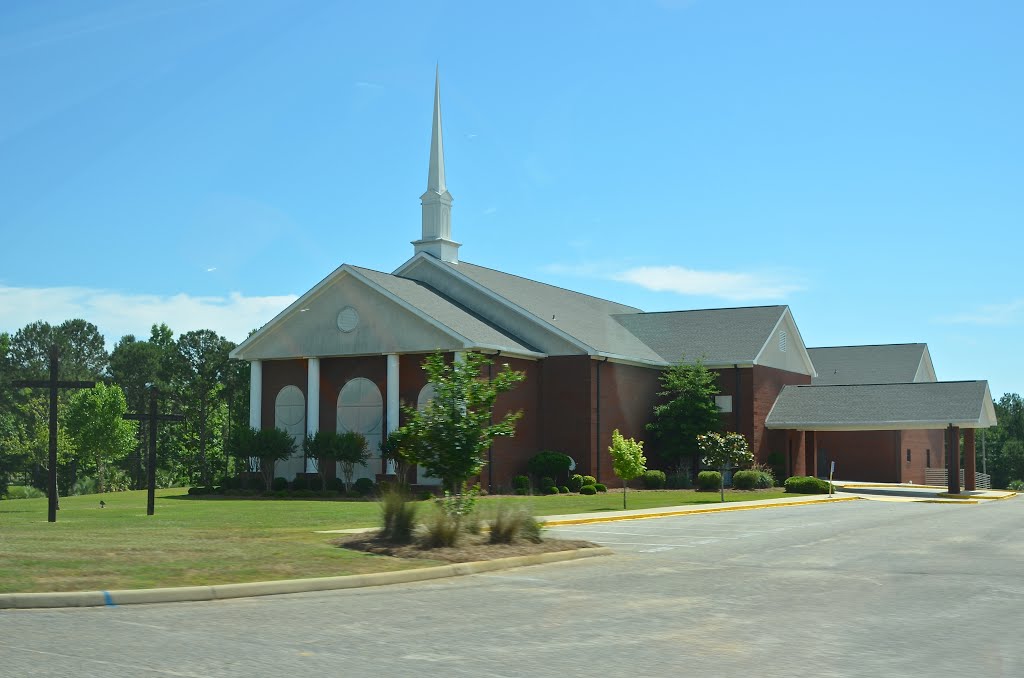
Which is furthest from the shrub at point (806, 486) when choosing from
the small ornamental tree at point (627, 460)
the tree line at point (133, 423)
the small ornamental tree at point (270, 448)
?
the tree line at point (133, 423)

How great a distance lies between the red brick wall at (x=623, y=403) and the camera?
4506 cm

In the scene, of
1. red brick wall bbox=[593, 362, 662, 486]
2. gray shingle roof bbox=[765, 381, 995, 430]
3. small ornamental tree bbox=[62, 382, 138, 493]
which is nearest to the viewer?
red brick wall bbox=[593, 362, 662, 486]

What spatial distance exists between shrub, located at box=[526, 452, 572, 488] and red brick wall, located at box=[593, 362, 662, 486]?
1717 mm

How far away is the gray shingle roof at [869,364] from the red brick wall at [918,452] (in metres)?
3.63

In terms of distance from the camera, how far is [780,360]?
53.2 meters

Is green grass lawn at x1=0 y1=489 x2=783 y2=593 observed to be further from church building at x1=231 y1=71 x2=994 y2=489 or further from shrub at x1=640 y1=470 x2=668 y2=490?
shrub at x1=640 y1=470 x2=668 y2=490

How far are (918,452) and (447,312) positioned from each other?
31504 millimetres

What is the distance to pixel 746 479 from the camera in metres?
45.7

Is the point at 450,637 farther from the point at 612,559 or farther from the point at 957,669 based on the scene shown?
the point at 612,559

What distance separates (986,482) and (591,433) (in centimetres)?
2944

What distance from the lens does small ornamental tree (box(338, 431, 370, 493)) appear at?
41.6 meters

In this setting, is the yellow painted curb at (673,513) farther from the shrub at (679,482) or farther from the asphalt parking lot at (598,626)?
the shrub at (679,482)

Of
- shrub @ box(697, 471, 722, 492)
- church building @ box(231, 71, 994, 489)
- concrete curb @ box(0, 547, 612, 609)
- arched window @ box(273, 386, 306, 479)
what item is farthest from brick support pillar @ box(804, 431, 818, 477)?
concrete curb @ box(0, 547, 612, 609)

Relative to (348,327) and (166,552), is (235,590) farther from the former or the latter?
(348,327)
